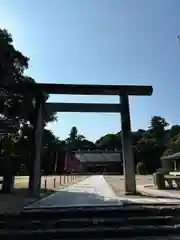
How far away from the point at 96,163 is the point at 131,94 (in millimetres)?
47652

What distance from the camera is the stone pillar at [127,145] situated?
1230 centimetres

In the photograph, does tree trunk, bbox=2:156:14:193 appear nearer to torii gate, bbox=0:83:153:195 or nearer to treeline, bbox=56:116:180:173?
torii gate, bbox=0:83:153:195

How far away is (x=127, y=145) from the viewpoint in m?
12.7

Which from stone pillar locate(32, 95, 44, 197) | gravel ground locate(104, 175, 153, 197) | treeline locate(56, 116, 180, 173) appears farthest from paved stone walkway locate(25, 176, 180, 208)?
treeline locate(56, 116, 180, 173)

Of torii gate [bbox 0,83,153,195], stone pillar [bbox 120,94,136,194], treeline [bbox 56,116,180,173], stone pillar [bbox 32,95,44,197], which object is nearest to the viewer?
stone pillar [bbox 32,95,44,197]

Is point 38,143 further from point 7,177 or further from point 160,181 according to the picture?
point 160,181

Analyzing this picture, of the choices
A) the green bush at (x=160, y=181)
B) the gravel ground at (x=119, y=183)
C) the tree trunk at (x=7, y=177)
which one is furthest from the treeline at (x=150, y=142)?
the tree trunk at (x=7, y=177)

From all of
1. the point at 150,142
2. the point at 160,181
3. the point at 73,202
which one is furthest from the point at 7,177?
the point at 150,142

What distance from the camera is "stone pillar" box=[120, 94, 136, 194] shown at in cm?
1230

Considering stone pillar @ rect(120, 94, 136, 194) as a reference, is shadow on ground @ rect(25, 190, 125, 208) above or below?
below

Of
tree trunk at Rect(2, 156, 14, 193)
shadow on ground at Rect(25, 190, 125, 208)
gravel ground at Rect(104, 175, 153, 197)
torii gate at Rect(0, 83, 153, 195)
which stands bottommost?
shadow on ground at Rect(25, 190, 125, 208)

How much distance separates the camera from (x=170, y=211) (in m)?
7.05

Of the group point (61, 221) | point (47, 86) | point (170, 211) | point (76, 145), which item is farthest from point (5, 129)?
point (76, 145)

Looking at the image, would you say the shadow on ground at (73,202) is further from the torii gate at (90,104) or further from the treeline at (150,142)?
the treeline at (150,142)
